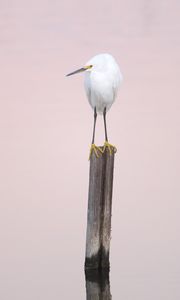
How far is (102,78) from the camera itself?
8.09 metres

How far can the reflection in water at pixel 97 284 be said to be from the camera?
7077 millimetres

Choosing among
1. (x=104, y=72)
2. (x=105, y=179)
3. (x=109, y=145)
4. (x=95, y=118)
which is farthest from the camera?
(x=95, y=118)

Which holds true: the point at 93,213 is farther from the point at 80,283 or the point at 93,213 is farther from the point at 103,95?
the point at 103,95

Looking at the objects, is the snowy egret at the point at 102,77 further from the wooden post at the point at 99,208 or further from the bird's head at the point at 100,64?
the wooden post at the point at 99,208

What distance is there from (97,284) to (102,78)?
10.2 feet

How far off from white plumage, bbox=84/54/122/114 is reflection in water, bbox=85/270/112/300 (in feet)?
9.00

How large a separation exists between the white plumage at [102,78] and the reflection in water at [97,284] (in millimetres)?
2742

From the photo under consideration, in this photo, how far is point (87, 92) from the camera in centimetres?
846

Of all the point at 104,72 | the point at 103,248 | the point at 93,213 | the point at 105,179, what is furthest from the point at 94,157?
the point at 104,72

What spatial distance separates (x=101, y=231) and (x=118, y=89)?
8.49ft

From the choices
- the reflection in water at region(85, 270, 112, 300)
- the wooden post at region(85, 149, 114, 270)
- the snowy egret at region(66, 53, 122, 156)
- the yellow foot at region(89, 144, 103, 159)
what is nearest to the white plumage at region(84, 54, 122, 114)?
the snowy egret at region(66, 53, 122, 156)

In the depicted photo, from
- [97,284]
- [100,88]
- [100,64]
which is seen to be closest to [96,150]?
[100,88]

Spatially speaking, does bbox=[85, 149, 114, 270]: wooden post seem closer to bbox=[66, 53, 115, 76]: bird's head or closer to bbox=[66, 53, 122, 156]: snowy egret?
bbox=[66, 53, 122, 156]: snowy egret

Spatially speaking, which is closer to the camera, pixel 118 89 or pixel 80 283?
pixel 80 283
